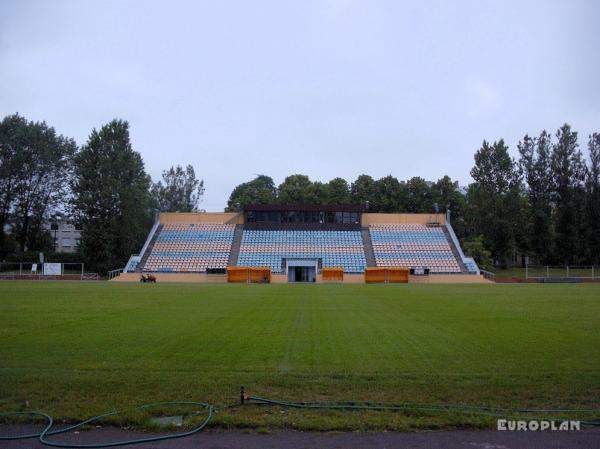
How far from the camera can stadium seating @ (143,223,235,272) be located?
66688 millimetres

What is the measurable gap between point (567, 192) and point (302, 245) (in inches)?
1452

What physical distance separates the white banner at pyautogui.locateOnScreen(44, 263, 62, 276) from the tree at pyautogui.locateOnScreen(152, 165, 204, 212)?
3034 cm

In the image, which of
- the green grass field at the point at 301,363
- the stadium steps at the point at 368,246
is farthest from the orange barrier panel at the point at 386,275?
the green grass field at the point at 301,363

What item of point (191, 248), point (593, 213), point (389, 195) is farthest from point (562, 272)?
point (191, 248)

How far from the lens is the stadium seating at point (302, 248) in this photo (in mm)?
67375

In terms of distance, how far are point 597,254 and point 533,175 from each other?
1339cm

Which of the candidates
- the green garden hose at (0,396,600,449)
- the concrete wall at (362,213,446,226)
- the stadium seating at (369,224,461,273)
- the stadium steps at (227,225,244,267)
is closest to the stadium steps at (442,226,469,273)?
the stadium seating at (369,224,461,273)

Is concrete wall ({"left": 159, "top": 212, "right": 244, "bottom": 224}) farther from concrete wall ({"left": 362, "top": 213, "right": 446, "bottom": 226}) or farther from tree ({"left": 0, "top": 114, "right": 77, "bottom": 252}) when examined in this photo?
concrete wall ({"left": 362, "top": 213, "right": 446, "bottom": 226})

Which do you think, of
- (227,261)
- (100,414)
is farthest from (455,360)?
(227,261)

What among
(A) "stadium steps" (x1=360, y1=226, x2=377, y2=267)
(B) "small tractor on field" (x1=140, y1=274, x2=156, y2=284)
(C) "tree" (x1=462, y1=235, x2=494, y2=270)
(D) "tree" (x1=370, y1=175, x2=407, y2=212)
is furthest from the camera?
(D) "tree" (x1=370, y1=175, x2=407, y2=212)

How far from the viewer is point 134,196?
70438mm

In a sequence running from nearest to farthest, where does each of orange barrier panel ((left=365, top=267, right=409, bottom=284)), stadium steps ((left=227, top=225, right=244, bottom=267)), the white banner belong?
orange barrier panel ((left=365, top=267, right=409, bottom=284)) → the white banner → stadium steps ((left=227, top=225, right=244, bottom=267))

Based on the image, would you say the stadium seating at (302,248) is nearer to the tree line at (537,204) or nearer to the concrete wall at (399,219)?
the concrete wall at (399,219)

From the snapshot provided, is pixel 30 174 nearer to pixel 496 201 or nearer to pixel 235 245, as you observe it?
pixel 235 245
